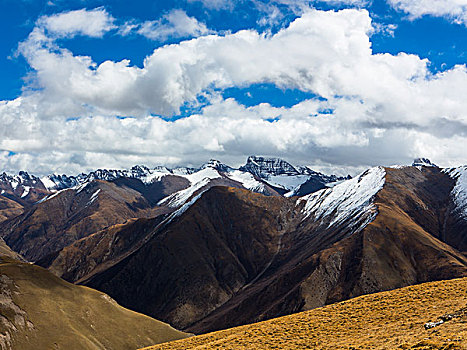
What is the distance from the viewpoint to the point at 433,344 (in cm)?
3191

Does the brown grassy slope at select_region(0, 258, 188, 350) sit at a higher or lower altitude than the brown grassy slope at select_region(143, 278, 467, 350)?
lower

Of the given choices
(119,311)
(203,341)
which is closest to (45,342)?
(119,311)

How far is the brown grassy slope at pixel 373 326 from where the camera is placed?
37656mm

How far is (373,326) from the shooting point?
50.4 metres

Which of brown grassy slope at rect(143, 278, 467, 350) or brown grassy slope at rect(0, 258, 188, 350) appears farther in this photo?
brown grassy slope at rect(0, 258, 188, 350)

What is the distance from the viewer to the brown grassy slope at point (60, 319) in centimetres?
10869

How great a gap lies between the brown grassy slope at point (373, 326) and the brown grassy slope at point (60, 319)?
57000 millimetres

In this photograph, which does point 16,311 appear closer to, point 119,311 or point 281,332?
point 119,311

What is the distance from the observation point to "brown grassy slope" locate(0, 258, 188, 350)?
4279 inches

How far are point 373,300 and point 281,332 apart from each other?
15.9 metres

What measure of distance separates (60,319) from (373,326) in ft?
326

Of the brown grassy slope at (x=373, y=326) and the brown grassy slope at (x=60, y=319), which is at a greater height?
the brown grassy slope at (x=373, y=326)

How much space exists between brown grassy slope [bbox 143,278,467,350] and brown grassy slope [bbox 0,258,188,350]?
57.0 m

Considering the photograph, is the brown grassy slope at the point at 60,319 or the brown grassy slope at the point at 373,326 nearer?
the brown grassy slope at the point at 373,326
